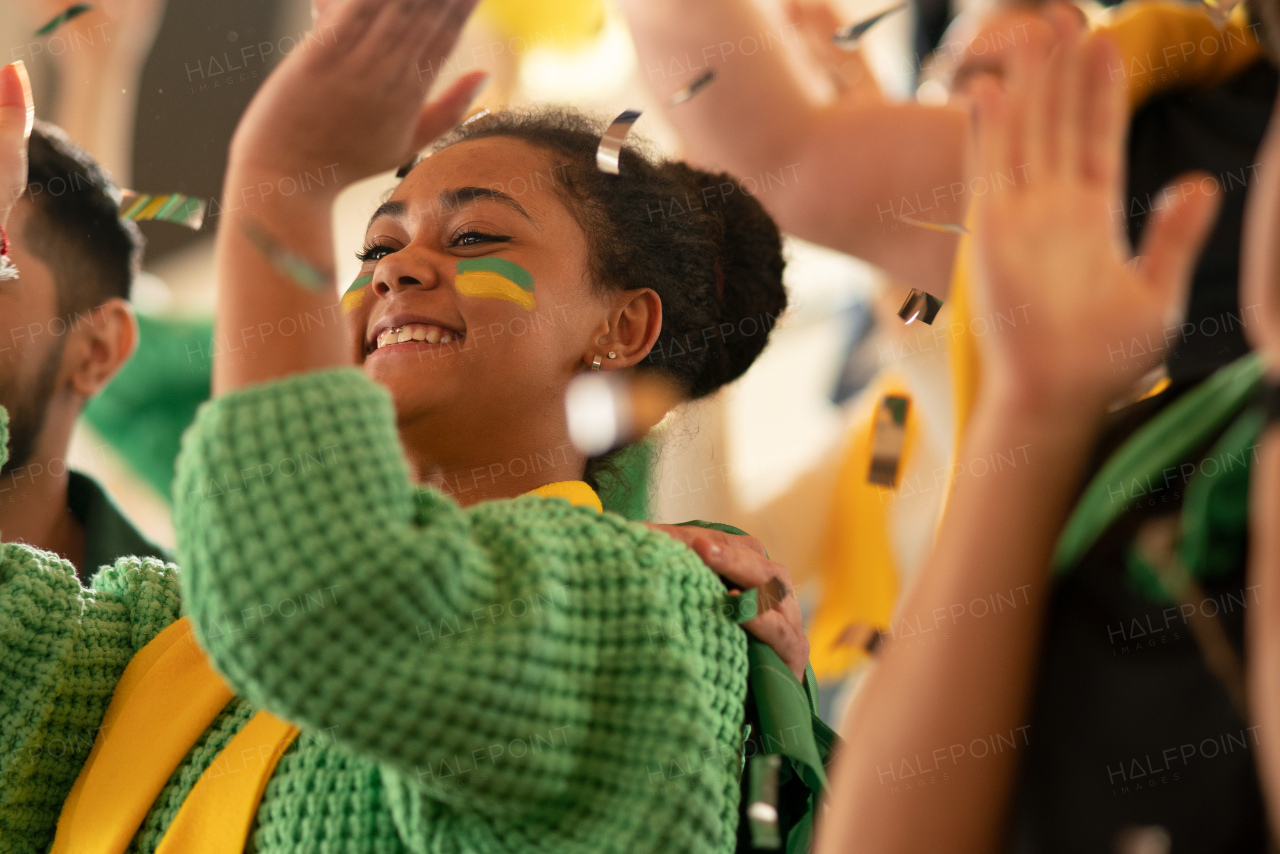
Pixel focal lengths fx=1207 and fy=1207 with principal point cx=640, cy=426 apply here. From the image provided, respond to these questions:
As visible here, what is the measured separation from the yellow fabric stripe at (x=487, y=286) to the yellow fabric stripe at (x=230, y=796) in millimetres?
327

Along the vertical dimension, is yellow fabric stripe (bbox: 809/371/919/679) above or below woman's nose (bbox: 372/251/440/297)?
below

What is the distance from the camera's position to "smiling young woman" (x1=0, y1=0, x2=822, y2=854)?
0.59 meters

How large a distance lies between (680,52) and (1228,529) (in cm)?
71

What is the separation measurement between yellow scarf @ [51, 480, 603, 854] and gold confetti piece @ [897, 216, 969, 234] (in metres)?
0.30

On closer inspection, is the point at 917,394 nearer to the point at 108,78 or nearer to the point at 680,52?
the point at 680,52

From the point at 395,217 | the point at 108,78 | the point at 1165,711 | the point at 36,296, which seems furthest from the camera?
the point at 108,78

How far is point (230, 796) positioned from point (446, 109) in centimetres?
45

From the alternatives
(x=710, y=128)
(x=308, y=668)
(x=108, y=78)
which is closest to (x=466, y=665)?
(x=308, y=668)

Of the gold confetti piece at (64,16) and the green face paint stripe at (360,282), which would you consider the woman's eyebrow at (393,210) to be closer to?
the green face paint stripe at (360,282)

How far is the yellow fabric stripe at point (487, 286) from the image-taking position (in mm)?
883

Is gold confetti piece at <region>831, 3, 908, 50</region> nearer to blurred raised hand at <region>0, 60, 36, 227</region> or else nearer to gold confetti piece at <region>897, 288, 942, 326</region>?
gold confetti piece at <region>897, 288, 942, 326</region>

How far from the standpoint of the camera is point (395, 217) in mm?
962

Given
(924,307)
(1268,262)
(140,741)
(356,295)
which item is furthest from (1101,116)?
(140,741)

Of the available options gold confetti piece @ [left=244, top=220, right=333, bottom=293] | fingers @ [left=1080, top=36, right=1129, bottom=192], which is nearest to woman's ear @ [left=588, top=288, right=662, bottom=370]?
gold confetti piece @ [left=244, top=220, right=333, bottom=293]
